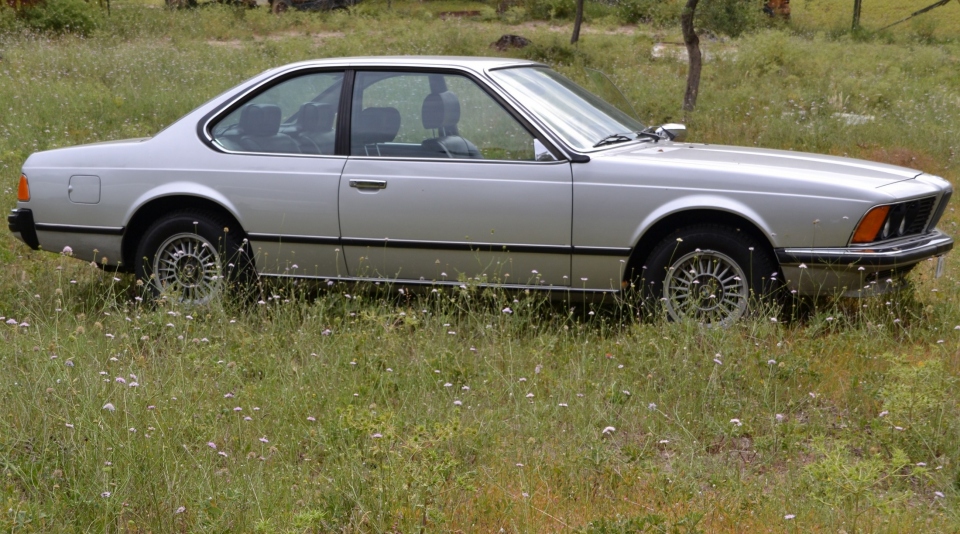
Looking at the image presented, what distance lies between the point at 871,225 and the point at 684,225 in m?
0.91

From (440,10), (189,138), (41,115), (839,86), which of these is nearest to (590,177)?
(189,138)

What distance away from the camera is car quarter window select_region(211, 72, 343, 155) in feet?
18.8

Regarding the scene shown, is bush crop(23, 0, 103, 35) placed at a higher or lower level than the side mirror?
higher

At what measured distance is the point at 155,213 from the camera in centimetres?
588

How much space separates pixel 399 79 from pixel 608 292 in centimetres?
171

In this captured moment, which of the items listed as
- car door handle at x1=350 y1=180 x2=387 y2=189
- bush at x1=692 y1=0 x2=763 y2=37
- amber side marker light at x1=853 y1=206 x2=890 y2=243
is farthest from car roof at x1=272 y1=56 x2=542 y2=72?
bush at x1=692 y1=0 x2=763 y2=37

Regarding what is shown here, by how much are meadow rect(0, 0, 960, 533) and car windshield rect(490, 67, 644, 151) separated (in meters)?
0.96

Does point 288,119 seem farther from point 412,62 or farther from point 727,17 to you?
point 727,17

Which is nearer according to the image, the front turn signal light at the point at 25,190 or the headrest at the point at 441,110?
the headrest at the point at 441,110

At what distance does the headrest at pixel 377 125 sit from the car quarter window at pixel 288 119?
0.15 m

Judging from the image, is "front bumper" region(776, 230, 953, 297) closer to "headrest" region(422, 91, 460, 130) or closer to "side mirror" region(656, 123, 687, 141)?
"side mirror" region(656, 123, 687, 141)

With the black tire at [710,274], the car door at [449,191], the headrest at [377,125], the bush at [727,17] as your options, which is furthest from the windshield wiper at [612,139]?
the bush at [727,17]

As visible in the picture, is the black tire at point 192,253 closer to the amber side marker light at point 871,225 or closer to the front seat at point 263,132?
the front seat at point 263,132

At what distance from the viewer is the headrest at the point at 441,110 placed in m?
5.59
